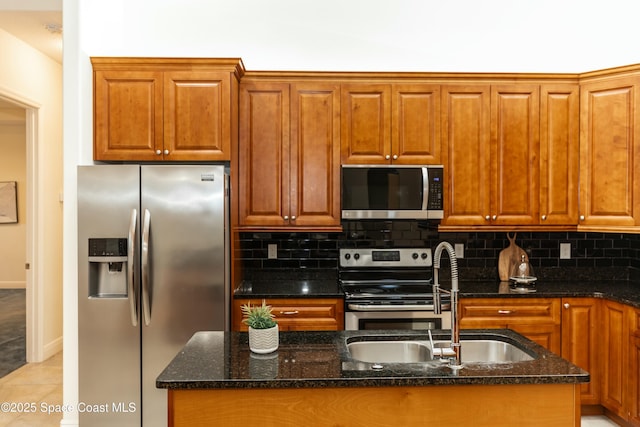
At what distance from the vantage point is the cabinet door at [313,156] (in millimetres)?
3330

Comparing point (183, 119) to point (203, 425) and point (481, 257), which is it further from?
point (481, 257)

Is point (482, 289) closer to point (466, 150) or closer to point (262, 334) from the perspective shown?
point (466, 150)

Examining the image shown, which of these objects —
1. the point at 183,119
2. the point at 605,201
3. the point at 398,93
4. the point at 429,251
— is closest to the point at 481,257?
the point at 429,251

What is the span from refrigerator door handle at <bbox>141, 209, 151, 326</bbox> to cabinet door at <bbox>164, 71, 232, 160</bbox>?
1.71 feet

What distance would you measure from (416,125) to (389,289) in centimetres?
123

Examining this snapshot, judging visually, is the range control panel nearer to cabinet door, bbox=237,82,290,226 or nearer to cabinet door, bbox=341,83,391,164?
cabinet door, bbox=237,82,290,226

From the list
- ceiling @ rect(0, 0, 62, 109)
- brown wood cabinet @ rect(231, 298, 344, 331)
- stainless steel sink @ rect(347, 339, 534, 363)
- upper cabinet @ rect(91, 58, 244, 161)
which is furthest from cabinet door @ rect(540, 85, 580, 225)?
ceiling @ rect(0, 0, 62, 109)

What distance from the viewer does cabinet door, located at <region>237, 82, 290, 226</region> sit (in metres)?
3.32

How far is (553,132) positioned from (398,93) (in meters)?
1.19

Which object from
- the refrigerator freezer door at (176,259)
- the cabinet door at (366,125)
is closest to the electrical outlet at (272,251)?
the refrigerator freezer door at (176,259)

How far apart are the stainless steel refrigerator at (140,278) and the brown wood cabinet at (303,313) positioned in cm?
30

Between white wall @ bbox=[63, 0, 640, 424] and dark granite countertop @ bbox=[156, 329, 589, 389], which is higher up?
white wall @ bbox=[63, 0, 640, 424]

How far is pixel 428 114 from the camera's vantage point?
335cm

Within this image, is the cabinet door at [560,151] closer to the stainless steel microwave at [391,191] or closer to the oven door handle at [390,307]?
the stainless steel microwave at [391,191]
